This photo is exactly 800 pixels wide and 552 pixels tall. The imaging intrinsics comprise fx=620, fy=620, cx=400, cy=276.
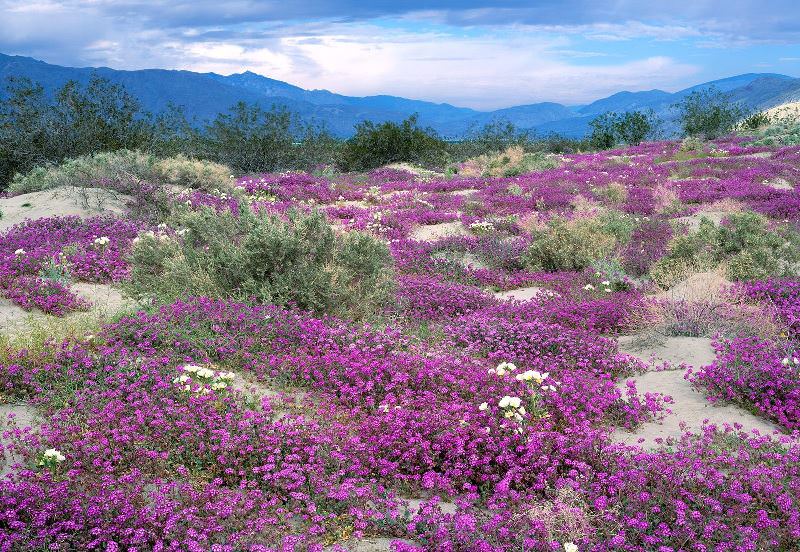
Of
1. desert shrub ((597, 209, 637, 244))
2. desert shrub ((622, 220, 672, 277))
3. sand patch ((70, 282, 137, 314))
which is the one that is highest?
desert shrub ((597, 209, 637, 244))

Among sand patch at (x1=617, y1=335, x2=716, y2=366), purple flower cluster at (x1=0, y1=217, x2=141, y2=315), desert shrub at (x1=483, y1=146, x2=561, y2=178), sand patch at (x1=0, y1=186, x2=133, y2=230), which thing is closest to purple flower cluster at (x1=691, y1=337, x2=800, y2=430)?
sand patch at (x1=617, y1=335, x2=716, y2=366)

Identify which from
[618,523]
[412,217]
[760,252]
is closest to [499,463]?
[618,523]

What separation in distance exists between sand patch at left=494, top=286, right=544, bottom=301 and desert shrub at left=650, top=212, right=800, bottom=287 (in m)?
2.14

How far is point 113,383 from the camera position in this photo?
19.8 feet

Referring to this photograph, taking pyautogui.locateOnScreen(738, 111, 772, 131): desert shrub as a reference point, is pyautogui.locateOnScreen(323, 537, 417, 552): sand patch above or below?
below

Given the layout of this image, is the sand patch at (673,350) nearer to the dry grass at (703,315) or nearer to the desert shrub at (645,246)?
the dry grass at (703,315)

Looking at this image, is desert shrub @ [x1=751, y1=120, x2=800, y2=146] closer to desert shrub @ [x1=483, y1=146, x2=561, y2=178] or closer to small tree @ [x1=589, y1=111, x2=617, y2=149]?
desert shrub @ [x1=483, y1=146, x2=561, y2=178]

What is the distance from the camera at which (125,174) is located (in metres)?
19.5

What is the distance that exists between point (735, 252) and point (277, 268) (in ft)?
28.0

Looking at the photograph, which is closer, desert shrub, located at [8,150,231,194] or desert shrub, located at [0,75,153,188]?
desert shrub, located at [8,150,231,194]

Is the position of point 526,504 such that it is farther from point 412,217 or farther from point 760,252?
point 412,217

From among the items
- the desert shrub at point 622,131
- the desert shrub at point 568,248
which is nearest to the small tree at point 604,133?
the desert shrub at point 622,131

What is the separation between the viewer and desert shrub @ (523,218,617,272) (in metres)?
12.4

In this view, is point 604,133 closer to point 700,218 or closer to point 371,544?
point 700,218
